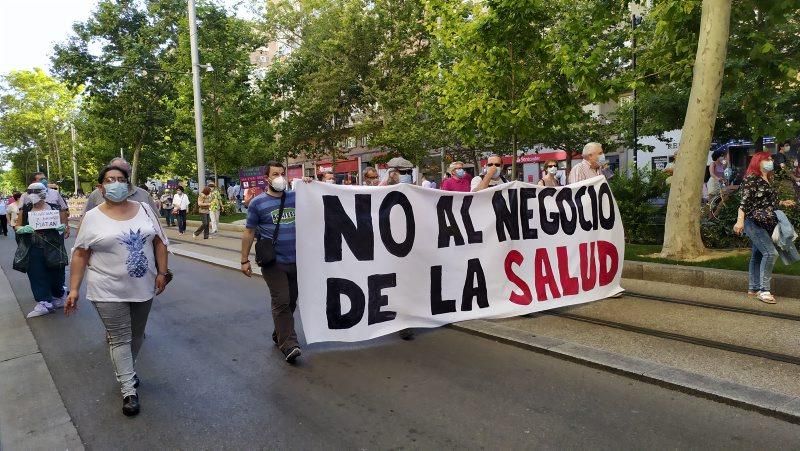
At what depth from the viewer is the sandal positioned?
20.6 feet

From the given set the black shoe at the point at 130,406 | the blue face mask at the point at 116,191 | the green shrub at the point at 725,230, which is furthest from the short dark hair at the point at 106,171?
the green shrub at the point at 725,230

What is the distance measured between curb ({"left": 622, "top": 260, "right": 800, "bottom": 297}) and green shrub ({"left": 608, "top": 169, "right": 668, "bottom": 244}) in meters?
2.51

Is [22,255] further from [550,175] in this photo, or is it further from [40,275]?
[550,175]

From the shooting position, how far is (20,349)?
5645 millimetres

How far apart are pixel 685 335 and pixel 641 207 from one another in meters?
5.76

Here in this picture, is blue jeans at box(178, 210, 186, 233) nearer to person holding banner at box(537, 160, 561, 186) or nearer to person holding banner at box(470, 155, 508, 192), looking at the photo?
person holding banner at box(537, 160, 561, 186)

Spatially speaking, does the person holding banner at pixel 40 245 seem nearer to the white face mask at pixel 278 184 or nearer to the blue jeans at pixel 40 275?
the blue jeans at pixel 40 275

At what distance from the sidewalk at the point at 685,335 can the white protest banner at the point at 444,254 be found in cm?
34

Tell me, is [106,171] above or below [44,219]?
above

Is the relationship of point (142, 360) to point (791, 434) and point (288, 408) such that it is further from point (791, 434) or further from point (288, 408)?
point (791, 434)

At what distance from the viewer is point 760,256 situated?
21.6ft

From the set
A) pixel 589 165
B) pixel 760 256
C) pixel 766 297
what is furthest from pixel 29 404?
pixel 760 256

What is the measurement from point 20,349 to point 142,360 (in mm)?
1590

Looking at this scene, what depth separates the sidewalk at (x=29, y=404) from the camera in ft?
11.6
